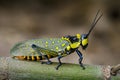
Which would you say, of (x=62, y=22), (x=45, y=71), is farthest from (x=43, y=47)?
(x=62, y=22)

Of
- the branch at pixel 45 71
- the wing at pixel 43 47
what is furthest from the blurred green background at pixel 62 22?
the branch at pixel 45 71

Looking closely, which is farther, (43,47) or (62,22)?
(62,22)

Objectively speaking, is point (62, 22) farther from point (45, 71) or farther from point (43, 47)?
point (45, 71)

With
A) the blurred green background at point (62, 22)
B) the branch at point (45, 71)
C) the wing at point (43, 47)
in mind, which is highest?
the blurred green background at point (62, 22)

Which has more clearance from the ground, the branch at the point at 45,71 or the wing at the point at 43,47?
the wing at the point at 43,47

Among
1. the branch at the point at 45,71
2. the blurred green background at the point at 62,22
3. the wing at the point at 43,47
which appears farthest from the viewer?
the blurred green background at the point at 62,22

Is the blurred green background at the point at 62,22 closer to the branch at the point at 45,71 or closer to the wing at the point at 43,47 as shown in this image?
the wing at the point at 43,47
